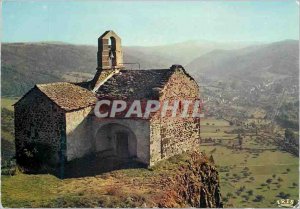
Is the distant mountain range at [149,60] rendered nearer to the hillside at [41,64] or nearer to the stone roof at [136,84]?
the hillside at [41,64]

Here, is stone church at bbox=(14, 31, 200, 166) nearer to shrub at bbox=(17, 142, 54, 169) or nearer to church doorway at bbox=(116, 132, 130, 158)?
church doorway at bbox=(116, 132, 130, 158)

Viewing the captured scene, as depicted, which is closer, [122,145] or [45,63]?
[122,145]

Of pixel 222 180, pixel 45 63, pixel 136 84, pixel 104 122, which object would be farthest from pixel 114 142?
pixel 45 63

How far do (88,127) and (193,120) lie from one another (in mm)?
5607

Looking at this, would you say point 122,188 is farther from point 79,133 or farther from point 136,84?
point 136,84

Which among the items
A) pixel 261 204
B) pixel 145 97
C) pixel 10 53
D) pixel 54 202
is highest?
pixel 10 53

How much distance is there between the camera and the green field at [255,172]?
146 ft

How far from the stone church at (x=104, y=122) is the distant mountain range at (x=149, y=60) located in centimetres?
2433

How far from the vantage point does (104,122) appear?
17891 mm

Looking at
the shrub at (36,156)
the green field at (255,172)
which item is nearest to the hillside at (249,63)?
the green field at (255,172)

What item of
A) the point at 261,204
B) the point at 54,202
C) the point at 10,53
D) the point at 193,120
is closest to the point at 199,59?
the point at 10,53

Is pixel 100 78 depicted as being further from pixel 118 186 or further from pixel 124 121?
pixel 118 186

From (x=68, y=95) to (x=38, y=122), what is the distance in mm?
1852

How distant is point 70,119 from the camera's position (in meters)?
16.9
